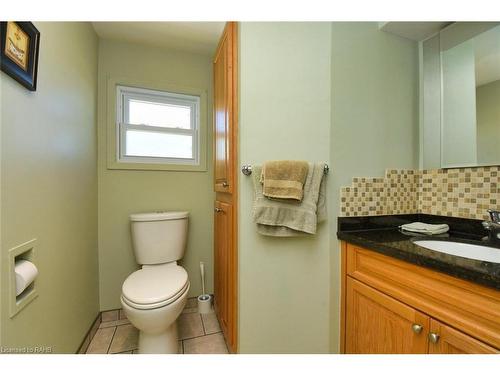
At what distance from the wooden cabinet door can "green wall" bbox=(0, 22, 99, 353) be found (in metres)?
0.79

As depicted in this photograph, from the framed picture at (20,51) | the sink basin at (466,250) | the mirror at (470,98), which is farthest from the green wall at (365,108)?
the framed picture at (20,51)

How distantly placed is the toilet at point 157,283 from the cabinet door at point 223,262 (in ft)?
0.76

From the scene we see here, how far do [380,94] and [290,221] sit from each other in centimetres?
83

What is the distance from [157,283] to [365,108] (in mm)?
1479

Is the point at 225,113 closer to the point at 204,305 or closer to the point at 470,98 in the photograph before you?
the point at 470,98

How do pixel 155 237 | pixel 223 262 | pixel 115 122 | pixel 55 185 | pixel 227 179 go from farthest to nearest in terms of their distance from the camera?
1. pixel 115 122
2. pixel 155 237
3. pixel 223 262
4. pixel 227 179
5. pixel 55 185

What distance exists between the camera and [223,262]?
→ 136cm

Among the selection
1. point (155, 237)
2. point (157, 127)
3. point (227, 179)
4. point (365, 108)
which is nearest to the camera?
point (365, 108)

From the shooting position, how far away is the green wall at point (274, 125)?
1059 millimetres

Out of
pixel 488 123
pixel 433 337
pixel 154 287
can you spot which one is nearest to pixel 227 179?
pixel 154 287

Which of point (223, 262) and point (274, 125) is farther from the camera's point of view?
point (223, 262)

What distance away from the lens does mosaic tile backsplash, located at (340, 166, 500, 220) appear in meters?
1.02

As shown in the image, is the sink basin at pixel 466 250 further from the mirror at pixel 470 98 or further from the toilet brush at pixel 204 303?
the toilet brush at pixel 204 303
